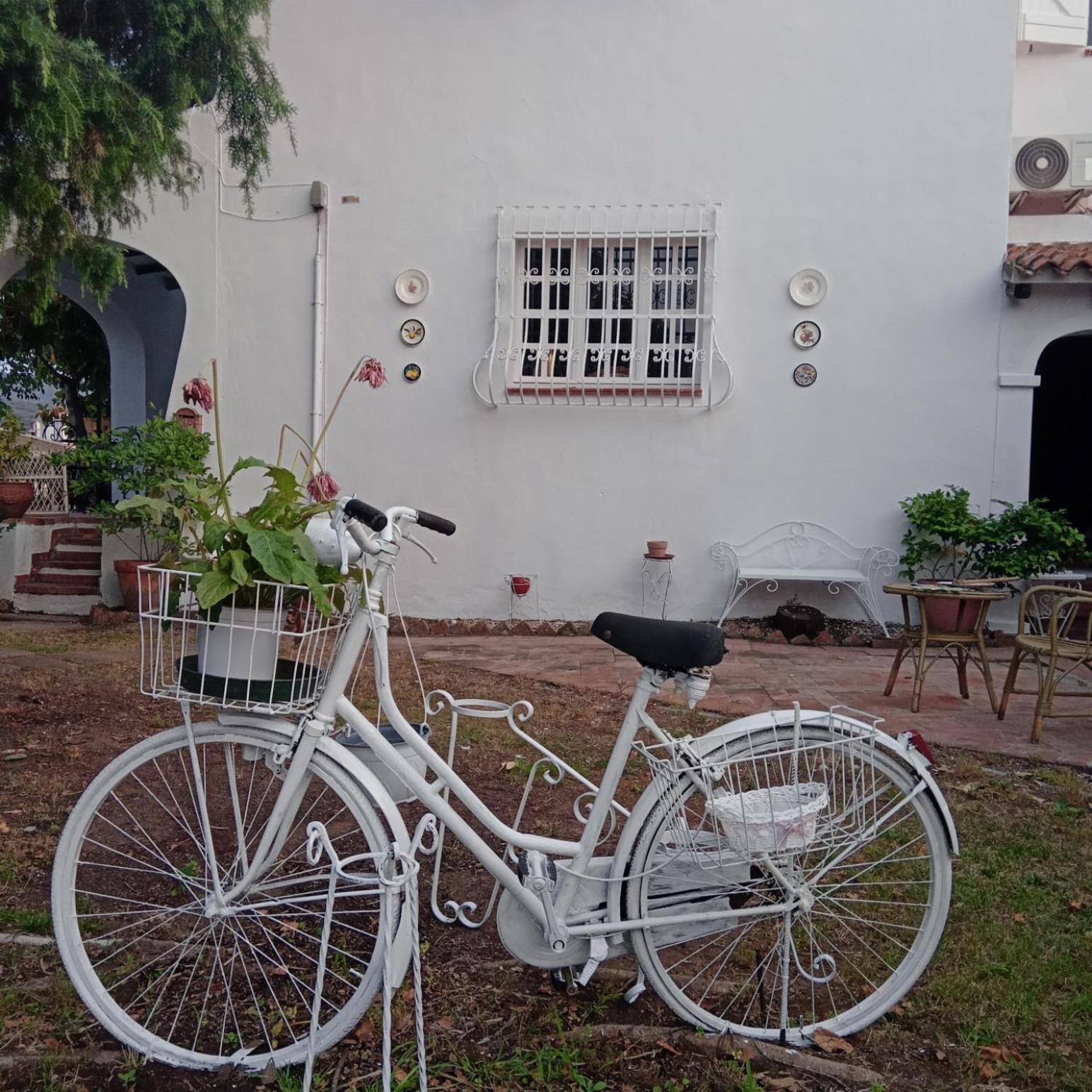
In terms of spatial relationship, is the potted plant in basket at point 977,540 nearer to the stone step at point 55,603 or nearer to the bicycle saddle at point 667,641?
the bicycle saddle at point 667,641

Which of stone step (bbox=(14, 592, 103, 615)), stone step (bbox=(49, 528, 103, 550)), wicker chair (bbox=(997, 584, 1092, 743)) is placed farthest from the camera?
stone step (bbox=(49, 528, 103, 550))

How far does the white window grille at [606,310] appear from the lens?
21.9 ft

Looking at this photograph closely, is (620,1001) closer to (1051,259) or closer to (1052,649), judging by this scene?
(1052,649)

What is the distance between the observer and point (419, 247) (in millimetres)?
6926

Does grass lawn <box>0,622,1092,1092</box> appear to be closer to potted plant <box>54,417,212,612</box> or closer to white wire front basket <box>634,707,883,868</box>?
white wire front basket <box>634,707,883,868</box>

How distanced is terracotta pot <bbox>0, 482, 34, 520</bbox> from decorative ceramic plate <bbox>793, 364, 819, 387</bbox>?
5.96 metres

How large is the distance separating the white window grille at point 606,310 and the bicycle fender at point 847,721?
4.95 meters

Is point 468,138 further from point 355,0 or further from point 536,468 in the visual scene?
point 536,468

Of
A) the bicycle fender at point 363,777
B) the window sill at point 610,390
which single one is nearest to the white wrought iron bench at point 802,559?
the window sill at point 610,390

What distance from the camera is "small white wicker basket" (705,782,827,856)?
1839mm

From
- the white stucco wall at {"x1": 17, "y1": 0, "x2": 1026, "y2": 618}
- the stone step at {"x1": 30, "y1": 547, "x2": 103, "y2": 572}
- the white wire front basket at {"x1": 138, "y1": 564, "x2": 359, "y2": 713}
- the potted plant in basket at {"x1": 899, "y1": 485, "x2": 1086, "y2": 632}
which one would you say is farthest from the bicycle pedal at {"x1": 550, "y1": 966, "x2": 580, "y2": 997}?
the stone step at {"x1": 30, "y1": 547, "x2": 103, "y2": 572}

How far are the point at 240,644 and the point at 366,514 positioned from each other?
32 cm

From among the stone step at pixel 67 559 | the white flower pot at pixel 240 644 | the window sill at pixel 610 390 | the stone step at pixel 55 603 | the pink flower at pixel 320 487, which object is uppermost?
the window sill at pixel 610 390

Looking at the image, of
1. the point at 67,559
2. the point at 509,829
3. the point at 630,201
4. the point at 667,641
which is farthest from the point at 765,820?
the point at 67,559
